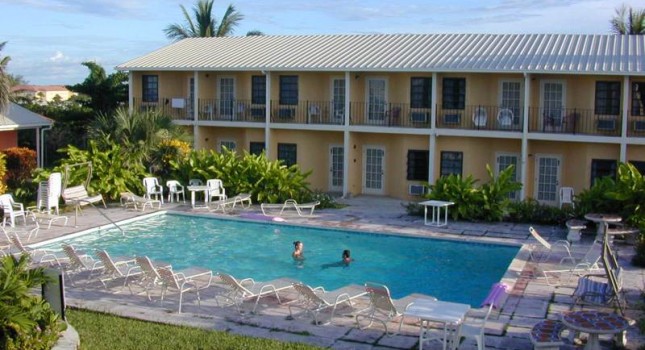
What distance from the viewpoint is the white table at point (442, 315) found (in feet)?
32.5

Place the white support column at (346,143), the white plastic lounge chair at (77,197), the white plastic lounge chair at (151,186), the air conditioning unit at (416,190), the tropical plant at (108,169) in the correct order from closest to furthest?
the white plastic lounge chair at (77,197), the tropical plant at (108,169), the white plastic lounge chair at (151,186), the air conditioning unit at (416,190), the white support column at (346,143)

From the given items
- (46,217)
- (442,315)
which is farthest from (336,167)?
(442,315)

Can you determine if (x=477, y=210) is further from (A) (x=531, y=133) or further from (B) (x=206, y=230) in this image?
(B) (x=206, y=230)

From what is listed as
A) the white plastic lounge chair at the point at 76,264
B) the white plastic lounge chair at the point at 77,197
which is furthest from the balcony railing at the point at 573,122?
the white plastic lounge chair at the point at 76,264

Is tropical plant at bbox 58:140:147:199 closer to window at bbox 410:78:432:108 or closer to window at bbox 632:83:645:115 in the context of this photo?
window at bbox 410:78:432:108

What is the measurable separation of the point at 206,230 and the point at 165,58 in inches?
477

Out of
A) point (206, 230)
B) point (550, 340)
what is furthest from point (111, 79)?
point (550, 340)

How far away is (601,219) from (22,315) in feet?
44.4

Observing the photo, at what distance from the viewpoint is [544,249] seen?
1711 centimetres

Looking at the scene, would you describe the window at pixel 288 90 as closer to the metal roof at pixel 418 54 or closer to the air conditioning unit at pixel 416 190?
the metal roof at pixel 418 54

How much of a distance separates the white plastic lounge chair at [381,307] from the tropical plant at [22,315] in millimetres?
4346

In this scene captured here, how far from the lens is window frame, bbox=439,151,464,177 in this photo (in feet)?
83.9

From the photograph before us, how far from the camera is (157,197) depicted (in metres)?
24.1

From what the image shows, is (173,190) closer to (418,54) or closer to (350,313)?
(418,54)
